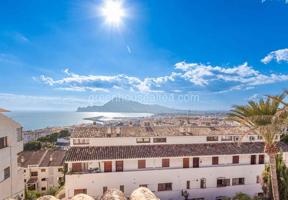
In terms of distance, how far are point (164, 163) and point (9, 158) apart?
57.1 feet

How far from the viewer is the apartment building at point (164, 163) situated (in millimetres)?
31141

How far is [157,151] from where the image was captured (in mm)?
34125

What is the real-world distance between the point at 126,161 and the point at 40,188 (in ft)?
121

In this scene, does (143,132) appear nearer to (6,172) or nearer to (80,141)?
(80,141)

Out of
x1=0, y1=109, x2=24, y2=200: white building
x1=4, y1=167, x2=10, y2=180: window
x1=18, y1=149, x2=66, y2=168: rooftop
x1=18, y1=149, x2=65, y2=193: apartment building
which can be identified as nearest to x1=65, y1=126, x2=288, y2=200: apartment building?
x1=0, y1=109, x2=24, y2=200: white building

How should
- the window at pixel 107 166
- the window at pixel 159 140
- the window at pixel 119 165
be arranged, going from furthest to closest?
1. the window at pixel 159 140
2. the window at pixel 119 165
3. the window at pixel 107 166

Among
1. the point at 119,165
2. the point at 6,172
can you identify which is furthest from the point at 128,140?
the point at 6,172

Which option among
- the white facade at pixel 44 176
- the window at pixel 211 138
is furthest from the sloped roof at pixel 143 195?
the white facade at pixel 44 176

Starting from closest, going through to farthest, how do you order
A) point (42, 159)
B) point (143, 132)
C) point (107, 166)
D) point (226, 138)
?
1. point (107, 166)
2. point (143, 132)
3. point (226, 138)
4. point (42, 159)

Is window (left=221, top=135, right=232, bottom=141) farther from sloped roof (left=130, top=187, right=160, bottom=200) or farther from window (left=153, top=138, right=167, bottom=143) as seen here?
sloped roof (left=130, top=187, right=160, bottom=200)

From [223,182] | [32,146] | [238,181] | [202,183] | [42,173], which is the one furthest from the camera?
[32,146]

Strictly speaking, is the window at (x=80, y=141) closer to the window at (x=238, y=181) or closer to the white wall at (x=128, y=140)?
the white wall at (x=128, y=140)

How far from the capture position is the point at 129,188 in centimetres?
3178

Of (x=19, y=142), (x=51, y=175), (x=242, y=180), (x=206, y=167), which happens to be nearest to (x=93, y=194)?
(x=19, y=142)
